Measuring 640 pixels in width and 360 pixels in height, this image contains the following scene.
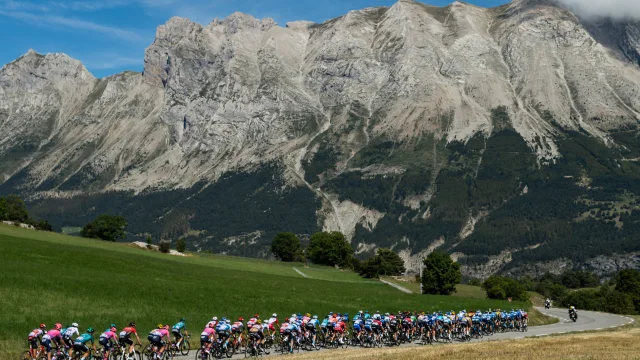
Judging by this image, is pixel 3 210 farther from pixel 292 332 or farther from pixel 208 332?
pixel 208 332

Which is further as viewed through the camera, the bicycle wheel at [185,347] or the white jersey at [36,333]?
the bicycle wheel at [185,347]

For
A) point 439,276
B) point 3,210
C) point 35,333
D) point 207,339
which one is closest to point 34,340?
point 35,333

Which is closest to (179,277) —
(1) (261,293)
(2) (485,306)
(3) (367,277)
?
(1) (261,293)

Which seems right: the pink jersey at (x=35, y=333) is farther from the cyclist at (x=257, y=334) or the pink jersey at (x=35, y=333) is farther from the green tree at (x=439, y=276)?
the green tree at (x=439, y=276)

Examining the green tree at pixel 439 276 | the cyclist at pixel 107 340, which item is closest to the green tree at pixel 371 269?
the green tree at pixel 439 276

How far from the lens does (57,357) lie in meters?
46.3

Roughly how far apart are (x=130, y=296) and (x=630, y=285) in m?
138

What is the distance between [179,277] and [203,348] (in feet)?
154

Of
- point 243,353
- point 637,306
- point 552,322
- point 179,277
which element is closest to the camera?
point 243,353

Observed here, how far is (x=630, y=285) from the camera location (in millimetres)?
173875

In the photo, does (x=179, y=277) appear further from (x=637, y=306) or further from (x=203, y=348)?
(x=637, y=306)

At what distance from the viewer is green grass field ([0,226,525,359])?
195ft

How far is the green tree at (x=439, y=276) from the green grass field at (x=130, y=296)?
33.7m

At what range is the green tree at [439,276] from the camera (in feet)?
494
